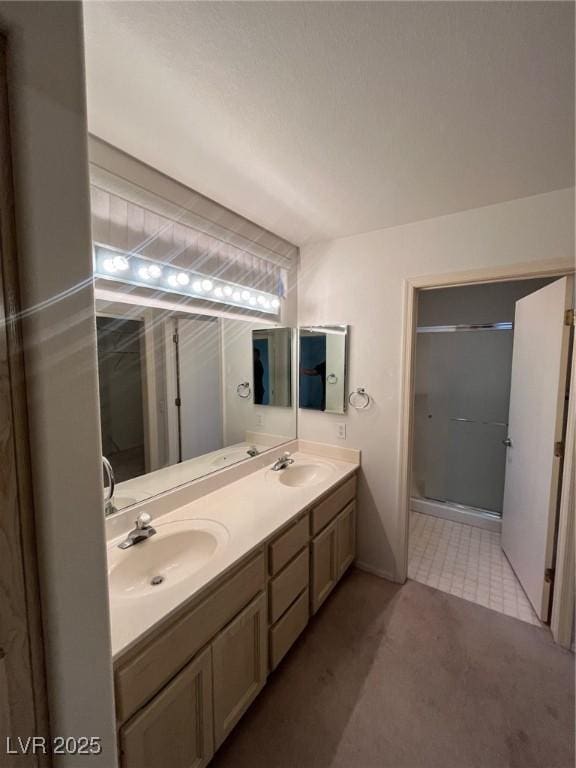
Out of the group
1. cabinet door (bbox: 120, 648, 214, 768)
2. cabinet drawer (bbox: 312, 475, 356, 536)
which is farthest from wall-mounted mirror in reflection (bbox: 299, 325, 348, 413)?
cabinet door (bbox: 120, 648, 214, 768)

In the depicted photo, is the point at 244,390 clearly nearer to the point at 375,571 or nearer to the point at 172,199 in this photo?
the point at 172,199

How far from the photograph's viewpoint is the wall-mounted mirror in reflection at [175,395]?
1.37m

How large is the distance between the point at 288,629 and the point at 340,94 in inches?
86.9

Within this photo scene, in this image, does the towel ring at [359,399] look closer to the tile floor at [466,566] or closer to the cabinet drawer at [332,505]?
the cabinet drawer at [332,505]

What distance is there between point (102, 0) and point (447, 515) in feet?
12.1

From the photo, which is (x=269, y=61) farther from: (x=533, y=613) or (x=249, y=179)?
(x=533, y=613)

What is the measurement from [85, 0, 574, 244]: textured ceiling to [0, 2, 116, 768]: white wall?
427 mm

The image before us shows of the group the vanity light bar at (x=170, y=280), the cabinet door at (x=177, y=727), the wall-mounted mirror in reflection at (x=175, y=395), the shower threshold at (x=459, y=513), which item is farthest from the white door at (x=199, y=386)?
the shower threshold at (x=459, y=513)

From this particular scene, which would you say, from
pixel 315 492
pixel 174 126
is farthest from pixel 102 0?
A: pixel 315 492

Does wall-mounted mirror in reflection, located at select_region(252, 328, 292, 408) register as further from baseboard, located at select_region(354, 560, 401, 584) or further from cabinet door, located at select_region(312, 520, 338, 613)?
baseboard, located at select_region(354, 560, 401, 584)

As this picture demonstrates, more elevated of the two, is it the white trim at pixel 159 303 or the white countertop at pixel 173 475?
the white trim at pixel 159 303

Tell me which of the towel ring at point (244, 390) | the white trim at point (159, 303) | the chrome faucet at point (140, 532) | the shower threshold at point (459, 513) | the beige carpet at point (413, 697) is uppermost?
the white trim at point (159, 303)

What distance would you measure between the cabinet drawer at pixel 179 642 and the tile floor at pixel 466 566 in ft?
5.15

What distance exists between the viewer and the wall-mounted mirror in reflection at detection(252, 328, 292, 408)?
2205mm
